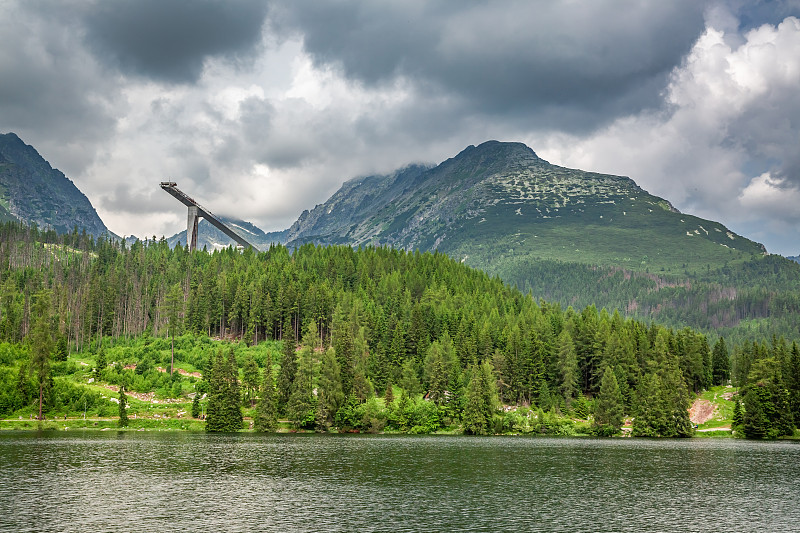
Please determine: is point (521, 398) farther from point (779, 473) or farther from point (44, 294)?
point (44, 294)

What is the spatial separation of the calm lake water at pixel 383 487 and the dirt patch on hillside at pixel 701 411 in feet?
187

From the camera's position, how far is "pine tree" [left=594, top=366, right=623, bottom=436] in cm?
15038

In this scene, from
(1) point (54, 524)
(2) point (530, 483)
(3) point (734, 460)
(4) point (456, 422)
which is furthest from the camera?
(4) point (456, 422)

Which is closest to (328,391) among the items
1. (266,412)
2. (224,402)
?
(266,412)

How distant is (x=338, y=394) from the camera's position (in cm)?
14588

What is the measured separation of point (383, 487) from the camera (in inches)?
2699

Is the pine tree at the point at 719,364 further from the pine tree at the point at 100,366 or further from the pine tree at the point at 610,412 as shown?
the pine tree at the point at 100,366

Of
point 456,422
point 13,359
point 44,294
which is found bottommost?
point 456,422

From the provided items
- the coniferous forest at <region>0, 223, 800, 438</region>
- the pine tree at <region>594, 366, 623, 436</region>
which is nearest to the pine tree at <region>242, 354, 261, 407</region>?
the coniferous forest at <region>0, 223, 800, 438</region>

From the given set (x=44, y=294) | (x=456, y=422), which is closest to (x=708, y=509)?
(x=456, y=422)

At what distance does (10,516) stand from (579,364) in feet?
516

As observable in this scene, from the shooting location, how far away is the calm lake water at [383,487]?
52125 mm

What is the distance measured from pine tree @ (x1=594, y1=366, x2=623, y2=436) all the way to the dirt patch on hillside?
28854 millimetres

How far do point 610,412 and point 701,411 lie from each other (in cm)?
3738
